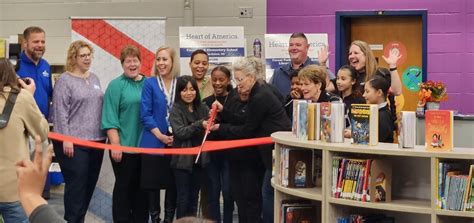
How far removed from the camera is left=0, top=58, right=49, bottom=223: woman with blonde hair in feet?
16.1

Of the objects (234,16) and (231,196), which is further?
(234,16)

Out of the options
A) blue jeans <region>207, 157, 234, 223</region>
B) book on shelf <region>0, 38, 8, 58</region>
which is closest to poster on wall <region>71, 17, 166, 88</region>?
book on shelf <region>0, 38, 8, 58</region>

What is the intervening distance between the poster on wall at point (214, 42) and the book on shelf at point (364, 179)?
4.35 meters

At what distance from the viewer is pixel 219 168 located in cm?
626

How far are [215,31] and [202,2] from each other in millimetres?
973

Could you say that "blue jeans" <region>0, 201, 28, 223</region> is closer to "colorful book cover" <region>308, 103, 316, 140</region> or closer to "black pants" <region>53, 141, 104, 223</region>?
"black pants" <region>53, 141, 104, 223</region>

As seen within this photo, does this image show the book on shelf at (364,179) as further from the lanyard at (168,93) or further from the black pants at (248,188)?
the lanyard at (168,93)

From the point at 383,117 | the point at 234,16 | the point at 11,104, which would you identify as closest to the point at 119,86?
the point at 11,104

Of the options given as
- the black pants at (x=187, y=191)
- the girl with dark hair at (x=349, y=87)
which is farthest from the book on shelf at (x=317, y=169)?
the black pants at (x=187, y=191)

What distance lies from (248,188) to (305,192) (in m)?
0.99

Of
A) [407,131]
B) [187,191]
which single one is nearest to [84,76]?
[187,191]

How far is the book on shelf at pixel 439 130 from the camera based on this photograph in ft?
13.8

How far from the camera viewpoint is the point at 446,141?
4.21 meters

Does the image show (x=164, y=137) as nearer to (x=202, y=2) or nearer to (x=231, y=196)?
(x=231, y=196)
